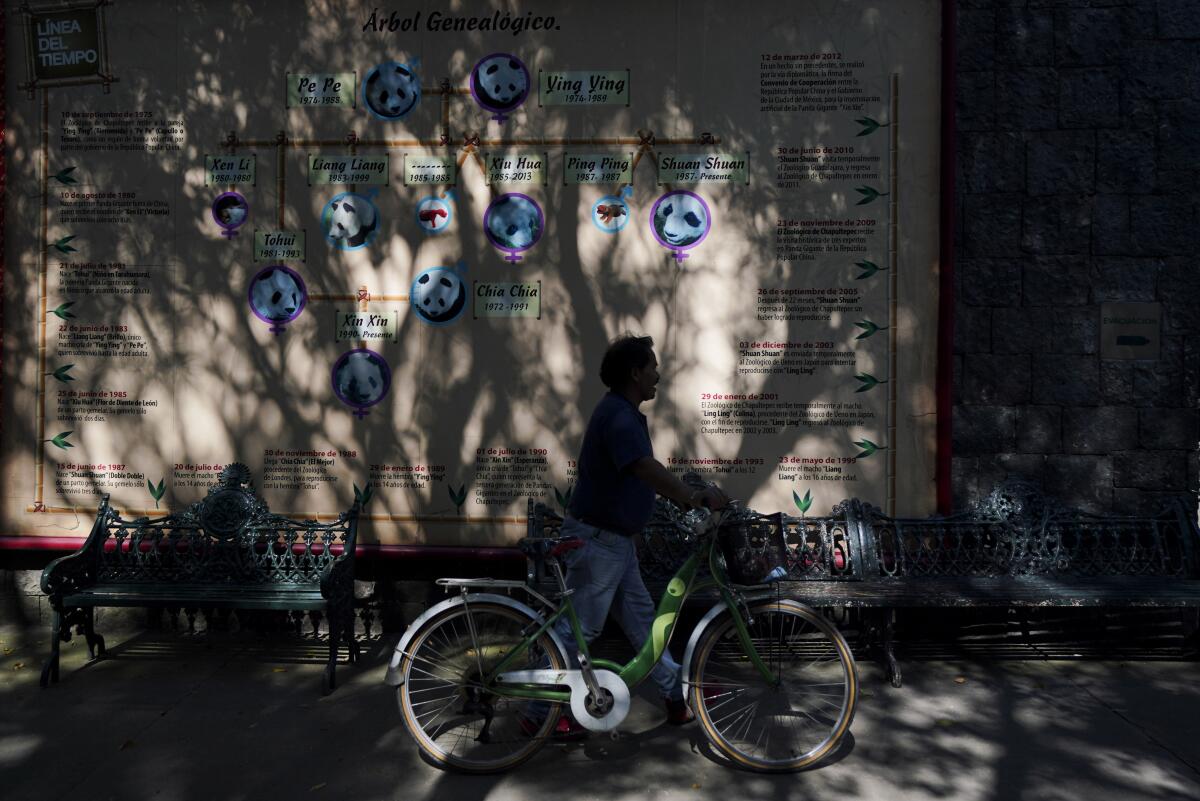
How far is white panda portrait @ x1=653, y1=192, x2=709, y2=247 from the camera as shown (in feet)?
20.0

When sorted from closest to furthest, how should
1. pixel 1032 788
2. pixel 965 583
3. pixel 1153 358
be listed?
pixel 1032 788 → pixel 965 583 → pixel 1153 358

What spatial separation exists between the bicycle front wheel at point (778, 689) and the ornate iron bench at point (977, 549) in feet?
2.67

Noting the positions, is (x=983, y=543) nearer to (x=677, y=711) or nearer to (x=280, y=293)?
(x=677, y=711)

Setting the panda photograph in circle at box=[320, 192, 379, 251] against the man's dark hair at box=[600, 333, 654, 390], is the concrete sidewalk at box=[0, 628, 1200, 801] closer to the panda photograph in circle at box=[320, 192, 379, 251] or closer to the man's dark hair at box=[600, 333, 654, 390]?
the man's dark hair at box=[600, 333, 654, 390]

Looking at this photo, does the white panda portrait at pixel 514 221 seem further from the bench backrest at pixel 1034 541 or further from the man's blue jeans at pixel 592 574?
the bench backrest at pixel 1034 541

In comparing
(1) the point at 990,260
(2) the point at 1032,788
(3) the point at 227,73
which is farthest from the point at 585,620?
(3) the point at 227,73

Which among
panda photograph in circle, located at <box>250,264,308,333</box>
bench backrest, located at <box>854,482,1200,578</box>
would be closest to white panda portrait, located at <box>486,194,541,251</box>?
panda photograph in circle, located at <box>250,264,308,333</box>

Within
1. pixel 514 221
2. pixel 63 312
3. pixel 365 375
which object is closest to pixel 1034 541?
A: pixel 514 221

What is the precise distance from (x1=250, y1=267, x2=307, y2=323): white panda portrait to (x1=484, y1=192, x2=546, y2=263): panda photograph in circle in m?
1.35

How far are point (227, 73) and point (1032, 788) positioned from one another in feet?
20.4

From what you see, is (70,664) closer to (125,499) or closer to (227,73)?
(125,499)

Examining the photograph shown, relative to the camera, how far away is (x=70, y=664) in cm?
551

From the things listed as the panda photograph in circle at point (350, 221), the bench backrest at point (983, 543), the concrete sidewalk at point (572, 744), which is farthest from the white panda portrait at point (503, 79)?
the concrete sidewalk at point (572, 744)

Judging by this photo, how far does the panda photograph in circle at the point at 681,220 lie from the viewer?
6090 millimetres
